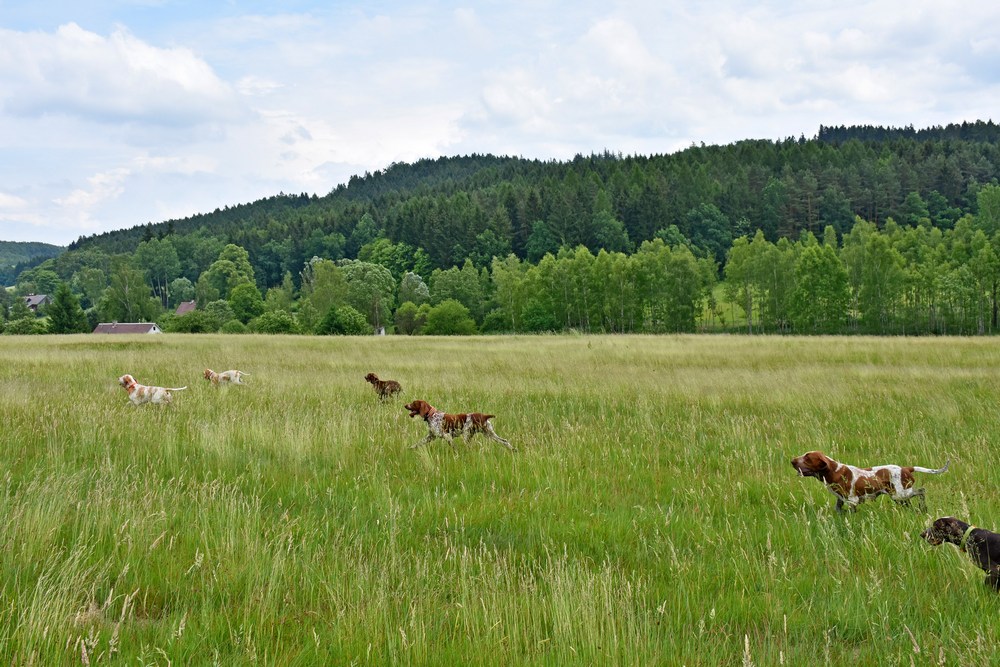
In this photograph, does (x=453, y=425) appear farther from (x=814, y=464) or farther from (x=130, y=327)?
(x=130, y=327)

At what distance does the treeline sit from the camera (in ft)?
203

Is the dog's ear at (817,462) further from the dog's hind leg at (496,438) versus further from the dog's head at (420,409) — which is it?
the dog's head at (420,409)

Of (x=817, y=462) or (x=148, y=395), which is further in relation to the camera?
(x=148, y=395)

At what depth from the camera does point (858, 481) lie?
4.91 metres

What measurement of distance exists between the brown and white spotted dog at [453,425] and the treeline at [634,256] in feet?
203

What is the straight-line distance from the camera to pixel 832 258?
59281 mm

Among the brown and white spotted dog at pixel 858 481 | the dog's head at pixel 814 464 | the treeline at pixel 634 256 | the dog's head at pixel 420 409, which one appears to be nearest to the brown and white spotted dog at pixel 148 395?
the dog's head at pixel 420 409

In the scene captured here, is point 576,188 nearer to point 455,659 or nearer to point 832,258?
point 832,258

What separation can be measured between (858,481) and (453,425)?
4.25m

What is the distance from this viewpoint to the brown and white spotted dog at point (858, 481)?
4.89 meters

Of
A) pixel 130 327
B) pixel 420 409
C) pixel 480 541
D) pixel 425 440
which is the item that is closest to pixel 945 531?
pixel 480 541

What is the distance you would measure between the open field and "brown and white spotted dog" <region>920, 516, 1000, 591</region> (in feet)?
0.28

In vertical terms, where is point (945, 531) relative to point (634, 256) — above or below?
below

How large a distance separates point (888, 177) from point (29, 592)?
134 metres
